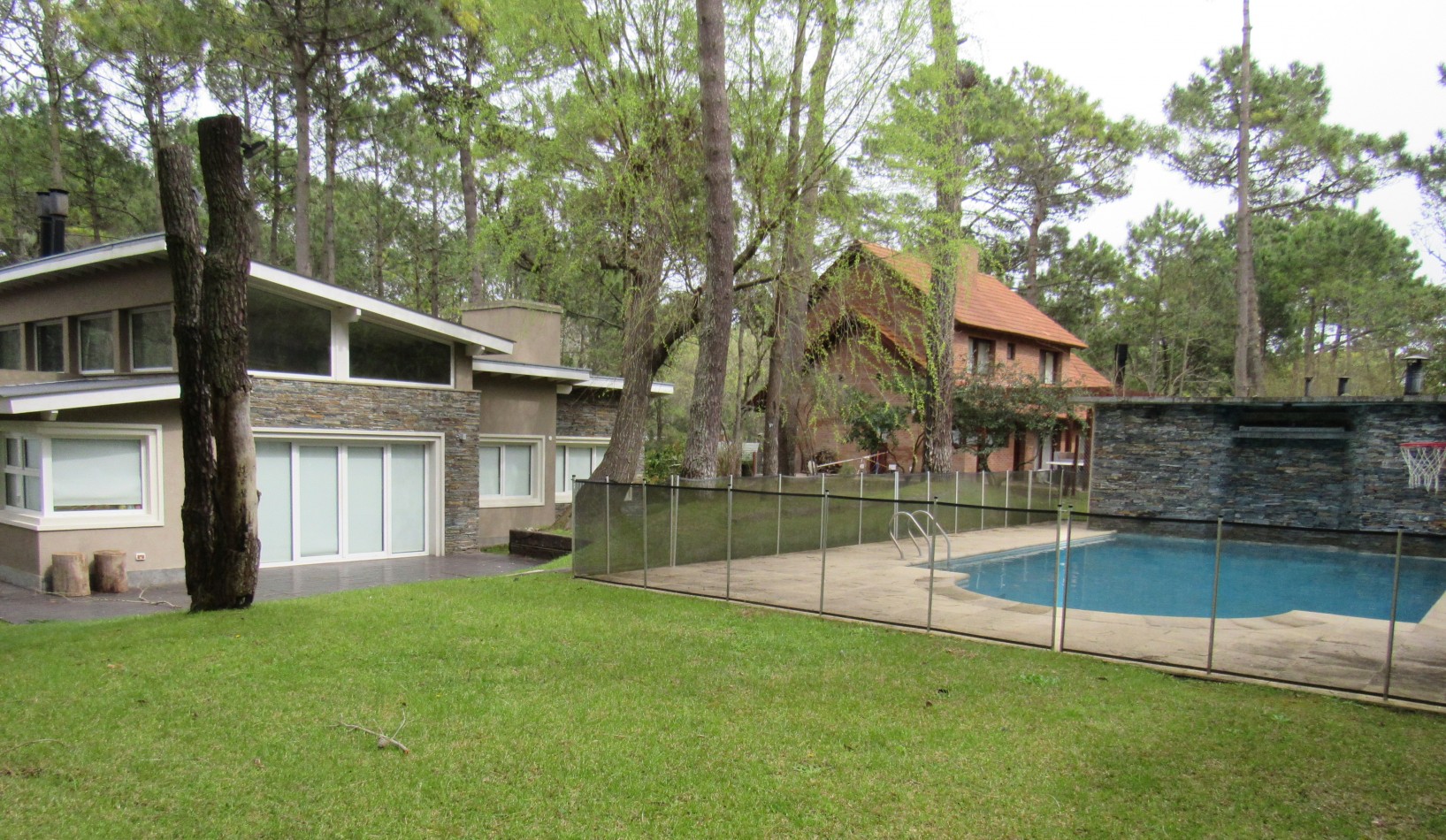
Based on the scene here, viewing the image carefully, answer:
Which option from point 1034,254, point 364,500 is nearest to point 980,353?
point 1034,254

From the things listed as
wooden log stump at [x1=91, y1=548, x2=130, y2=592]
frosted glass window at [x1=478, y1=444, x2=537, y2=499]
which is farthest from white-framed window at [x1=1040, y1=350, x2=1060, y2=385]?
wooden log stump at [x1=91, y1=548, x2=130, y2=592]

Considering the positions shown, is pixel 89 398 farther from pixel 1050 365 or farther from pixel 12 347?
pixel 1050 365

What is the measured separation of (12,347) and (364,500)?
715 centimetres

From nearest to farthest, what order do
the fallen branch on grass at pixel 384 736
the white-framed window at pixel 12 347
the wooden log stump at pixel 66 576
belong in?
the fallen branch on grass at pixel 384 736
the wooden log stump at pixel 66 576
the white-framed window at pixel 12 347

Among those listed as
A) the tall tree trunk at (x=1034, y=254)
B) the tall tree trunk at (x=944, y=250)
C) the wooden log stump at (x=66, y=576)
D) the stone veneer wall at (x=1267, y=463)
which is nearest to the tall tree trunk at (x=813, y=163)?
the tall tree trunk at (x=944, y=250)

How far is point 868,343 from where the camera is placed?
17078 mm

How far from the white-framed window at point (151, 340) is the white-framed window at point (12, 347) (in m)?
3.68

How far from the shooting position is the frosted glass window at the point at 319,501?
13.1m

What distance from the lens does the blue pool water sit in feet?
20.8

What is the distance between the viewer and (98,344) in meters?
13.3

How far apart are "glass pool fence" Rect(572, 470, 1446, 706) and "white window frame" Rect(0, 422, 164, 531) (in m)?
5.43

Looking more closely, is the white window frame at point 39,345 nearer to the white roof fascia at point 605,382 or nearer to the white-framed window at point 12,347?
the white-framed window at point 12,347

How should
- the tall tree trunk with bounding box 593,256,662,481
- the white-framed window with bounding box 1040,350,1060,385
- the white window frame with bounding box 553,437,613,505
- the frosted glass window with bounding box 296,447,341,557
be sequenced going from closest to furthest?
the frosted glass window with bounding box 296,447,341,557 < the tall tree trunk with bounding box 593,256,662,481 < the white window frame with bounding box 553,437,613,505 < the white-framed window with bounding box 1040,350,1060,385

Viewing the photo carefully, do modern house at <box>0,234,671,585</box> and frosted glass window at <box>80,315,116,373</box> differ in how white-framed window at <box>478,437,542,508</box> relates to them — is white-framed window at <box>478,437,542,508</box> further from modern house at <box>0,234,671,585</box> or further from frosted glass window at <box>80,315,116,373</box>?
frosted glass window at <box>80,315,116,373</box>
